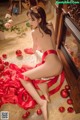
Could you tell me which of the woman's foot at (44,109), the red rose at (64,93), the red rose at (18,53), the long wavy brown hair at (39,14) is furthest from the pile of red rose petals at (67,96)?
the red rose at (18,53)

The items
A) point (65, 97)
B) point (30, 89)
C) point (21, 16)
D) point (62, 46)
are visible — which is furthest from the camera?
point (21, 16)

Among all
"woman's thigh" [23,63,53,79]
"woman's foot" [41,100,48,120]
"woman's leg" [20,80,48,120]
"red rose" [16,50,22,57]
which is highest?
"red rose" [16,50,22,57]

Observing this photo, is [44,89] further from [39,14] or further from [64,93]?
[39,14]

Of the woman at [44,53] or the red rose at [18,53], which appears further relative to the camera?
the red rose at [18,53]

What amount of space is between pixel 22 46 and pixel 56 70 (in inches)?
35.8

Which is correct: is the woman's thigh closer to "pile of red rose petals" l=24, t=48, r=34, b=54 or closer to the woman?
the woman

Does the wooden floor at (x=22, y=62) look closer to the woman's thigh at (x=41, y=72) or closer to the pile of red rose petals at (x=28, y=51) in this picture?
the pile of red rose petals at (x=28, y=51)

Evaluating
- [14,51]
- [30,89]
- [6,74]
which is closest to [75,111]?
[30,89]

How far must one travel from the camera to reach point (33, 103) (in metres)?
1.53

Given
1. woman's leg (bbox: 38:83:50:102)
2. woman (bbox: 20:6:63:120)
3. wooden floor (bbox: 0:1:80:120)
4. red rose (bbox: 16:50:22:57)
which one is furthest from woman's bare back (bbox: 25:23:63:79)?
red rose (bbox: 16:50:22:57)

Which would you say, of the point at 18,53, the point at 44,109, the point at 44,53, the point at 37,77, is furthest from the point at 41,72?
the point at 18,53

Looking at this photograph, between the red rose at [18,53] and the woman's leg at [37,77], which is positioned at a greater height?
the red rose at [18,53]

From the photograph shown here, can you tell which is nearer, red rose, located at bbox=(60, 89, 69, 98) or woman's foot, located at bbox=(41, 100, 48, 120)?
woman's foot, located at bbox=(41, 100, 48, 120)

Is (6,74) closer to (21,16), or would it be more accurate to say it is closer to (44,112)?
(44,112)
